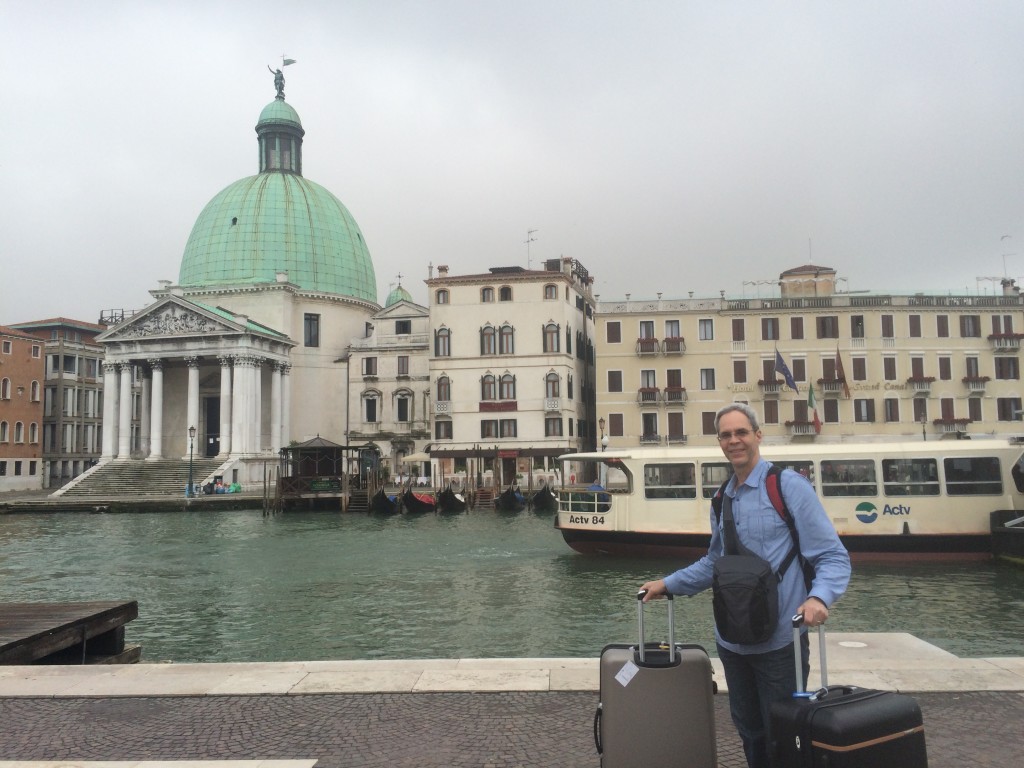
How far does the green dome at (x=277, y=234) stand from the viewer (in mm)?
59062

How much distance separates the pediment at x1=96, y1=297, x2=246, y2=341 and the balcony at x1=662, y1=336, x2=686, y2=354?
2486 cm

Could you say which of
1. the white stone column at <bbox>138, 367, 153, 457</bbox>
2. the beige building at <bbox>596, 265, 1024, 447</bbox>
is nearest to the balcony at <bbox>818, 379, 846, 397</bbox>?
the beige building at <bbox>596, 265, 1024, 447</bbox>

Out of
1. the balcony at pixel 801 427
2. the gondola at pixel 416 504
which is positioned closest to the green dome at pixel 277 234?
the gondola at pixel 416 504

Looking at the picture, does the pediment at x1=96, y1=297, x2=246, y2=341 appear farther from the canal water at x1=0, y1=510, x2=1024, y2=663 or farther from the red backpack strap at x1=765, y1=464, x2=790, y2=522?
the red backpack strap at x1=765, y1=464, x2=790, y2=522

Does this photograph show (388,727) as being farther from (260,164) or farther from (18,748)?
(260,164)

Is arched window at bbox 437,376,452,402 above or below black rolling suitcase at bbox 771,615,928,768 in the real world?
above

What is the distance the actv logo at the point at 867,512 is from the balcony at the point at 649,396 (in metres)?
24.5

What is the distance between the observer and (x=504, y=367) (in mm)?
48375

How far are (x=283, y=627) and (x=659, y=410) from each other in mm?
32333

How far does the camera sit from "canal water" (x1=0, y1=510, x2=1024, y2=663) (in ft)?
39.9

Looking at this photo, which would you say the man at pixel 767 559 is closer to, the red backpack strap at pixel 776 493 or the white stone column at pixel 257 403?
the red backpack strap at pixel 776 493

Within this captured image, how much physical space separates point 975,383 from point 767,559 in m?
43.5

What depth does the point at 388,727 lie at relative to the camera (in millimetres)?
5777

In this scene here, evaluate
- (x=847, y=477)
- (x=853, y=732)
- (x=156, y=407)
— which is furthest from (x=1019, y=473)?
(x=156, y=407)
